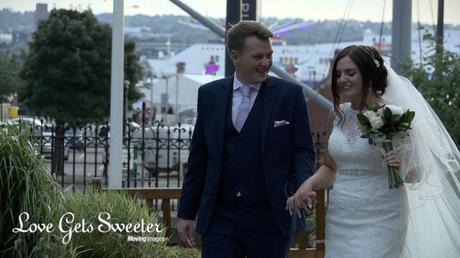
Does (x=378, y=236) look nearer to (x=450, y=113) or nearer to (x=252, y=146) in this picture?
(x=252, y=146)

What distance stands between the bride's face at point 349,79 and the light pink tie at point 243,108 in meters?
0.51

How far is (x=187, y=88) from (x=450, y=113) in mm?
49064

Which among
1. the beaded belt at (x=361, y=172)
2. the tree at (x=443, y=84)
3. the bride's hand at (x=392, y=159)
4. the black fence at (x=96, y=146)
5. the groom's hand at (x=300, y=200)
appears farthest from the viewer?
the black fence at (x=96, y=146)

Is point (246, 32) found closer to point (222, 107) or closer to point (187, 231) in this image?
point (222, 107)

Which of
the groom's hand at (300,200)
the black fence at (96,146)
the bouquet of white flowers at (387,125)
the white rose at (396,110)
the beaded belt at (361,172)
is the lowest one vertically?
the black fence at (96,146)

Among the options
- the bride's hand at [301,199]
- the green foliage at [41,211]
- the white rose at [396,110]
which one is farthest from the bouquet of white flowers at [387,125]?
the green foliage at [41,211]

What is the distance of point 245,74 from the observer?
446 centimetres

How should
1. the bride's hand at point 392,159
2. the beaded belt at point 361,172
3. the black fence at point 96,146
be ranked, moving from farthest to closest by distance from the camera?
the black fence at point 96,146 → the beaded belt at point 361,172 → the bride's hand at point 392,159

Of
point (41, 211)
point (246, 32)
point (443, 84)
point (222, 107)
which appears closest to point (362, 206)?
point (222, 107)

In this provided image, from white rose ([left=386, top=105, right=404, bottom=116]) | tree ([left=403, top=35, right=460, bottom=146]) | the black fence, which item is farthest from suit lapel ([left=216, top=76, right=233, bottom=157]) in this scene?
tree ([left=403, top=35, right=460, bottom=146])

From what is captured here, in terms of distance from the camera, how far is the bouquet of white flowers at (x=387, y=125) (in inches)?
172

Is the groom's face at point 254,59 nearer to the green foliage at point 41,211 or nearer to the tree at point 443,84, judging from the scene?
the green foliage at point 41,211

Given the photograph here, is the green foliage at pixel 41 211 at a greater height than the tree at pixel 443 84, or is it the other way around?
the tree at pixel 443 84

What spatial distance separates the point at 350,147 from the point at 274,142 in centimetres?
51
